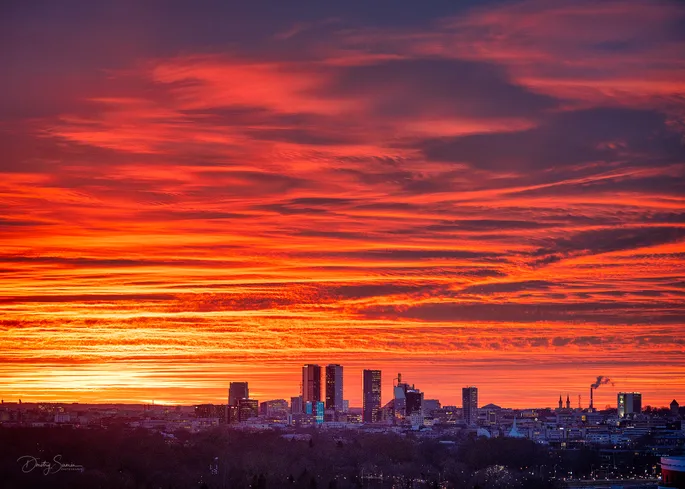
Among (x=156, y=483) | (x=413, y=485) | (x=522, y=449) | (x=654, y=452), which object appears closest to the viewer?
(x=156, y=483)

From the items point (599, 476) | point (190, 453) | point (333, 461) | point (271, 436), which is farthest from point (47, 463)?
point (271, 436)

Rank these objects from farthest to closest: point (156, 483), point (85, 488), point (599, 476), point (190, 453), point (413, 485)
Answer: point (599, 476) → point (190, 453) → point (413, 485) → point (156, 483) → point (85, 488)

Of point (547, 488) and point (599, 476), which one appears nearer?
point (547, 488)

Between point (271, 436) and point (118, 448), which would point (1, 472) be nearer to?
point (118, 448)
